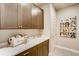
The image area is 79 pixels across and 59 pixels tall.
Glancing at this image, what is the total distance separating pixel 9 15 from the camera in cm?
154

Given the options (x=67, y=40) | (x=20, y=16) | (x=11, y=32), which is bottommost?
(x=67, y=40)

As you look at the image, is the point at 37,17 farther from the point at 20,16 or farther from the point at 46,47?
the point at 46,47

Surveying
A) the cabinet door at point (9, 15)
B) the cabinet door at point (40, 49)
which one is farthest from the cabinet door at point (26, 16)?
the cabinet door at point (40, 49)

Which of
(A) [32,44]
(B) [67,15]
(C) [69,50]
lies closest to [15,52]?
(A) [32,44]

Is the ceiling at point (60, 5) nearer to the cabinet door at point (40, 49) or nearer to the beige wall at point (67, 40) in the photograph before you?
the beige wall at point (67, 40)

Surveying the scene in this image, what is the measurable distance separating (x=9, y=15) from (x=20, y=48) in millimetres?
524

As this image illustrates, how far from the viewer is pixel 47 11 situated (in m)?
1.67

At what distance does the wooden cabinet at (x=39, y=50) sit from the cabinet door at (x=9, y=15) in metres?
0.45

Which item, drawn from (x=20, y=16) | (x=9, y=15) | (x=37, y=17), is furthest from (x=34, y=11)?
(x=9, y=15)

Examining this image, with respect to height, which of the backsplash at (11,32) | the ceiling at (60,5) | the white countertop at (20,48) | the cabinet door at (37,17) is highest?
the ceiling at (60,5)

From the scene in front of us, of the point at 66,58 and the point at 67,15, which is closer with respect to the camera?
the point at 66,58

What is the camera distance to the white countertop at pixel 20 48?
4.50ft

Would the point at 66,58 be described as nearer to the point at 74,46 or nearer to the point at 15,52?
the point at 74,46

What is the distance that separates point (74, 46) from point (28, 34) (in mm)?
784
